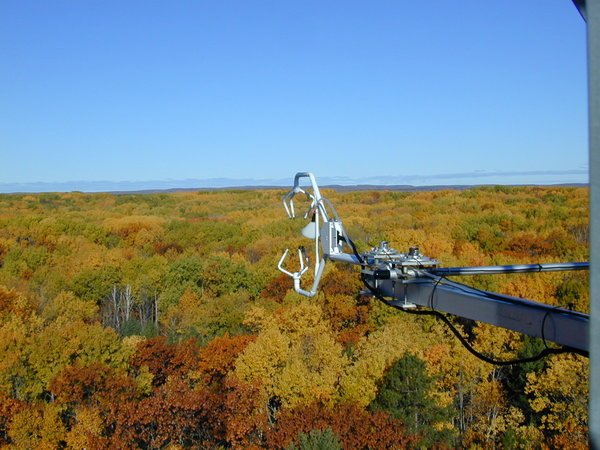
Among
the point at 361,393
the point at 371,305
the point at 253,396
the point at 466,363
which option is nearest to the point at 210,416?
the point at 253,396

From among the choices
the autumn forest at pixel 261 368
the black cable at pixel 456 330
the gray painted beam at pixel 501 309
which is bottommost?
the autumn forest at pixel 261 368

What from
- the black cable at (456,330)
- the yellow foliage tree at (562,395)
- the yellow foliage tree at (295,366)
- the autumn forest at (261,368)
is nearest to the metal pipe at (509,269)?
the black cable at (456,330)

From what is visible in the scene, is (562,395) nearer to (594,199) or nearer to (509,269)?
(509,269)

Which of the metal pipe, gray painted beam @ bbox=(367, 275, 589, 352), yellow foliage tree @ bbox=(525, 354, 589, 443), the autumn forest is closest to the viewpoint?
gray painted beam @ bbox=(367, 275, 589, 352)

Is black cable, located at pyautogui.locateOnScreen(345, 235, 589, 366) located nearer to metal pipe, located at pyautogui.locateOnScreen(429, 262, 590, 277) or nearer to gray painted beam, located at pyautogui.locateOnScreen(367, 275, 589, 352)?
gray painted beam, located at pyautogui.locateOnScreen(367, 275, 589, 352)

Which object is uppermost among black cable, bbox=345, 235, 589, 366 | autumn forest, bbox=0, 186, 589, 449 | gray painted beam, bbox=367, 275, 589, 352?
gray painted beam, bbox=367, 275, 589, 352

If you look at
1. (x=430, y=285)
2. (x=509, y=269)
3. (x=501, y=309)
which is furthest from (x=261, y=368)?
(x=501, y=309)

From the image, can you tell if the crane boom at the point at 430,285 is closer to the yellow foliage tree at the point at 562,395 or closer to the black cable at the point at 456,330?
the black cable at the point at 456,330

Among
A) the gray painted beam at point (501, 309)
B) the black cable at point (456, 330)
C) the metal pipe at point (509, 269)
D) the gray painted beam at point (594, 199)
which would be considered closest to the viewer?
the gray painted beam at point (594, 199)

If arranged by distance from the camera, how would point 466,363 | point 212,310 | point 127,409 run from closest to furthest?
point 127,409 < point 466,363 < point 212,310

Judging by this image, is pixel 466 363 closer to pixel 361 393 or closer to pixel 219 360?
pixel 361 393

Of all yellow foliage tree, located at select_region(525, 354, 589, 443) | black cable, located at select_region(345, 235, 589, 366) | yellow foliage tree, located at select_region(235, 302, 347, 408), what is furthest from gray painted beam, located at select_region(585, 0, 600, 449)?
yellow foliage tree, located at select_region(235, 302, 347, 408)
